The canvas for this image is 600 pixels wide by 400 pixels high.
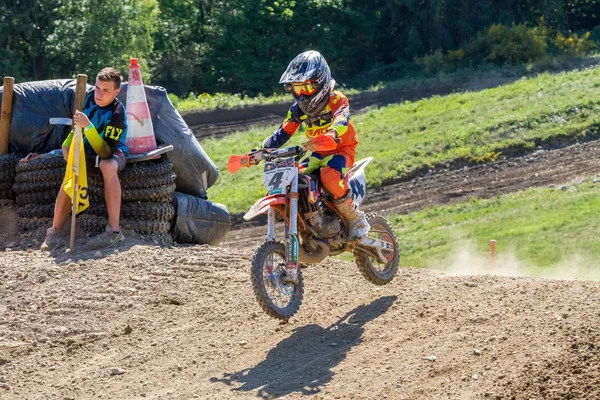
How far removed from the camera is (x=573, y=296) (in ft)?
25.7

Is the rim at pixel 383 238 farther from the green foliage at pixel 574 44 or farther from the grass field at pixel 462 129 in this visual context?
the green foliage at pixel 574 44

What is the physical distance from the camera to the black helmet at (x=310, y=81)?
8.22 meters

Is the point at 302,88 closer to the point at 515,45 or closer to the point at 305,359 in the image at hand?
the point at 305,359

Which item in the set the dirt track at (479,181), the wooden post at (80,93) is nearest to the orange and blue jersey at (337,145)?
the wooden post at (80,93)

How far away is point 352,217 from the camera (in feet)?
28.7

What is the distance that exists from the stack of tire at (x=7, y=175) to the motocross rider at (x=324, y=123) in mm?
4523

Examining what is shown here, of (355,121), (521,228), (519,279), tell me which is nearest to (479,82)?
(355,121)

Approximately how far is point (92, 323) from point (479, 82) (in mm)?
29488

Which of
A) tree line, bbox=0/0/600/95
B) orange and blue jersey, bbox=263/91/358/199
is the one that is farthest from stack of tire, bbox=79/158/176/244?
tree line, bbox=0/0/600/95

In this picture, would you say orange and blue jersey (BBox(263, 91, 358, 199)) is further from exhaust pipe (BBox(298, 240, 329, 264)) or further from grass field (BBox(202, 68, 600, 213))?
grass field (BBox(202, 68, 600, 213))

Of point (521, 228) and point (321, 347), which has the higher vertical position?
point (321, 347)

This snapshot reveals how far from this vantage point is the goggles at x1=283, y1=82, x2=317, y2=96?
27.1 ft

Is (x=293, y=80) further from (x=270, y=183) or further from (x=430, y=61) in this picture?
(x=430, y=61)

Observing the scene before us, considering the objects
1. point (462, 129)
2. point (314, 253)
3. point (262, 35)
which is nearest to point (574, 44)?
point (262, 35)
